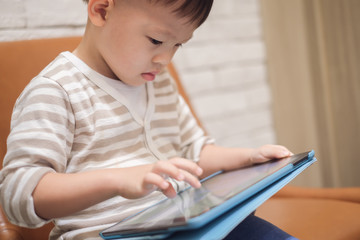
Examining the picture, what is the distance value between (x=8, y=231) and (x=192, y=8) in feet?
1.49

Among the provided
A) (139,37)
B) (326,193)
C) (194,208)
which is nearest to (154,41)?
(139,37)

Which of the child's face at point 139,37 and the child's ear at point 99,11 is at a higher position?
the child's ear at point 99,11

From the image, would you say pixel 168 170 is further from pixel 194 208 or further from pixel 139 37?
pixel 139 37

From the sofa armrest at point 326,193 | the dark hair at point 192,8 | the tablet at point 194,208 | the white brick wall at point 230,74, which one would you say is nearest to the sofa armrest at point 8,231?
the tablet at point 194,208

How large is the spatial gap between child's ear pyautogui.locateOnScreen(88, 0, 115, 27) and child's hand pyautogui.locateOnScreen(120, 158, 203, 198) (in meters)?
0.29

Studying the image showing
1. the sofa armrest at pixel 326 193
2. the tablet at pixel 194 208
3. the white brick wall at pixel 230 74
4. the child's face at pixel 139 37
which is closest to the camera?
the tablet at pixel 194 208

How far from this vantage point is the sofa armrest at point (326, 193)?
896 mm

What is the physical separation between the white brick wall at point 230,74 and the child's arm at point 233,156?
Result: 1.54 feet

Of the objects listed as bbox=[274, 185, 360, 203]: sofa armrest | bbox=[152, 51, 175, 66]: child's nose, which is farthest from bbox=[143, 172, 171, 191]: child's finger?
bbox=[274, 185, 360, 203]: sofa armrest

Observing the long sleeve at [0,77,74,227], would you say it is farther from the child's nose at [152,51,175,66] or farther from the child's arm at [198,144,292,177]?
the child's arm at [198,144,292,177]

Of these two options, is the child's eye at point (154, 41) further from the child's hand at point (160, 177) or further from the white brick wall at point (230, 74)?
the white brick wall at point (230, 74)

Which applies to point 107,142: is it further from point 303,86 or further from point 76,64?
point 303,86

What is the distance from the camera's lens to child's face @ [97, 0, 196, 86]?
641mm

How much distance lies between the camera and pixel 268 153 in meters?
0.72
